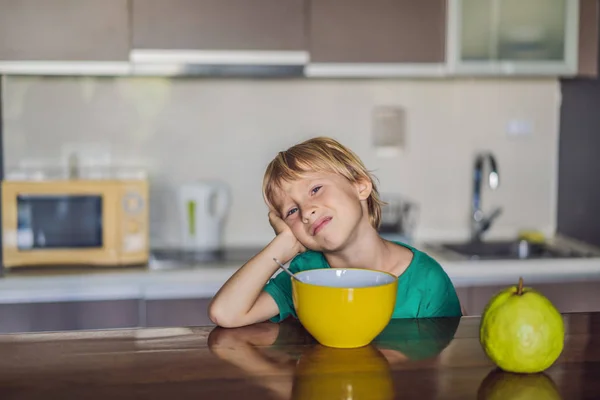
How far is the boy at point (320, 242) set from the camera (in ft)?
4.32

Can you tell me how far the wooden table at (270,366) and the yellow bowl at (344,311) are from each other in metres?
0.02

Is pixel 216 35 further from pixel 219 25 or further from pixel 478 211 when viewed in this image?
pixel 478 211

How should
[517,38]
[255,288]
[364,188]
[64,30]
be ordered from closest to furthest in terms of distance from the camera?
[255,288], [364,188], [64,30], [517,38]

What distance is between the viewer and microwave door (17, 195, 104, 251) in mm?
2572

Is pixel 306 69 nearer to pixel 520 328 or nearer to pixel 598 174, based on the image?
pixel 598 174

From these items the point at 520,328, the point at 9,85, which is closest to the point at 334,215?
the point at 520,328

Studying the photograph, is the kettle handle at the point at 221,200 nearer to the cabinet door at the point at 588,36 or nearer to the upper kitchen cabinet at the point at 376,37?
the upper kitchen cabinet at the point at 376,37

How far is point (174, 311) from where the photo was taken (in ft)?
8.11

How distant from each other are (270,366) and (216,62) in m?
1.79

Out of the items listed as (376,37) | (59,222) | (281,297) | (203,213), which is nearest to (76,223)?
(59,222)

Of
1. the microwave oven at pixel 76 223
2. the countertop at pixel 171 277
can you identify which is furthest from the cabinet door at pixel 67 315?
the microwave oven at pixel 76 223

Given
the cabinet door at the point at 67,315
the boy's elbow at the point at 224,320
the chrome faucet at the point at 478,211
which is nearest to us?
the boy's elbow at the point at 224,320

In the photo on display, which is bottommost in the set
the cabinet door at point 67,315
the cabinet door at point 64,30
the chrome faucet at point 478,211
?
the cabinet door at point 67,315

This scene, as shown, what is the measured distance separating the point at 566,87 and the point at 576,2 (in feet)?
1.32
